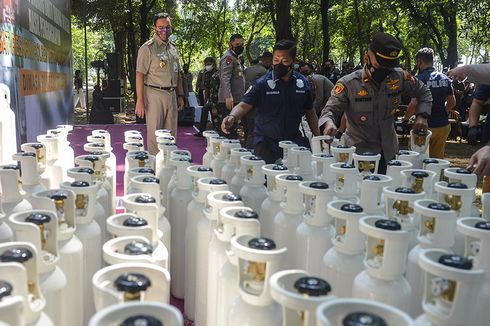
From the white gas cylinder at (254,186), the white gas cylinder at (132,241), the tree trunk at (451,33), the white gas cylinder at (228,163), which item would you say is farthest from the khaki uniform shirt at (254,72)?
the tree trunk at (451,33)

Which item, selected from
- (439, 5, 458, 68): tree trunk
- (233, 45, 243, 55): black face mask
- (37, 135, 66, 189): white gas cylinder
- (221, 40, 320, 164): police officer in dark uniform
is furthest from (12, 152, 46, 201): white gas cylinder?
(439, 5, 458, 68): tree trunk

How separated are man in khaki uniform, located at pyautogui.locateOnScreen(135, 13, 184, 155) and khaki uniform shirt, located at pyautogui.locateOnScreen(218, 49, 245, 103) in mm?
885

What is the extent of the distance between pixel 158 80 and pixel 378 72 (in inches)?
88.6

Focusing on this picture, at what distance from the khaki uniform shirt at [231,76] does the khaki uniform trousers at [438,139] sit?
210 cm

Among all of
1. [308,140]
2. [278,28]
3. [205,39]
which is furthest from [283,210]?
[205,39]

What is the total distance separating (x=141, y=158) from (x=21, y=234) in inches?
45.3

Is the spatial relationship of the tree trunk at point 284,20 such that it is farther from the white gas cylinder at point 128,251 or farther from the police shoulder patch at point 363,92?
the white gas cylinder at point 128,251

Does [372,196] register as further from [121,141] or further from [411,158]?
[121,141]

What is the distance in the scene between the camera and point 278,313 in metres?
1.03

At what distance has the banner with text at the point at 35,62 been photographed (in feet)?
12.7

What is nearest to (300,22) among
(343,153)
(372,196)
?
(343,153)

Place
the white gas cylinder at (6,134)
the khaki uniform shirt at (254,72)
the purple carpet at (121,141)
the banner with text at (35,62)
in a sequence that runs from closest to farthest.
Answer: the white gas cylinder at (6,134)
the banner with text at (35,62)
the khaki uniform shirt at (254,72)
the purple carpet at (121,141)

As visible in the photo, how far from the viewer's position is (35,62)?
4.95 meters

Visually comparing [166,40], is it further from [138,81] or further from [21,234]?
[21,234]
